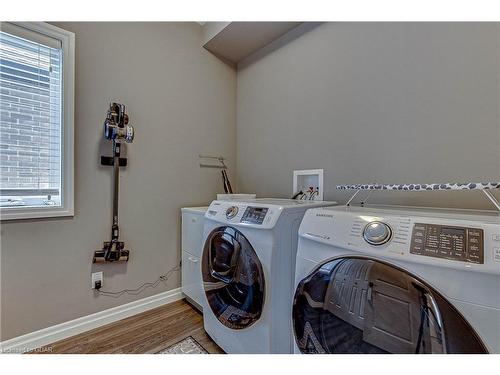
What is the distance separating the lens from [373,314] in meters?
0.74

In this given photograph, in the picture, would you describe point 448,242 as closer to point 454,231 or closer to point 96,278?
point 454,231

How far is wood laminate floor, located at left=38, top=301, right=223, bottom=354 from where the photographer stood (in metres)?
1.39

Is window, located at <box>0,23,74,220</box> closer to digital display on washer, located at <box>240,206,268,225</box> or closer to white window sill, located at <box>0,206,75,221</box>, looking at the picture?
white window sill, located at <box>0,206,75,221</box>

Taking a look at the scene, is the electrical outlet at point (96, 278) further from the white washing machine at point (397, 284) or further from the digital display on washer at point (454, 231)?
the digital display on washer at point (454, 231)

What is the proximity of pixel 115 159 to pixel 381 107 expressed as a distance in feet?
5.99

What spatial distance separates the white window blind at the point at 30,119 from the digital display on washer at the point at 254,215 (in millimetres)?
→ 1241

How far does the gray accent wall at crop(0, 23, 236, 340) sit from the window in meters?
0.07

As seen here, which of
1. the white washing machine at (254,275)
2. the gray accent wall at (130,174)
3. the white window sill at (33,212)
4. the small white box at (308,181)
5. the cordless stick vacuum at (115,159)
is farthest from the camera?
the small white box at (308,181)

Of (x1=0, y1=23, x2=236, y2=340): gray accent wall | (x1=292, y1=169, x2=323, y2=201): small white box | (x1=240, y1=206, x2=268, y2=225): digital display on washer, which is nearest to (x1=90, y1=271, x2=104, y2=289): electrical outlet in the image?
(x1=0, y1=23, x2=236, y2=340): gray accent wall

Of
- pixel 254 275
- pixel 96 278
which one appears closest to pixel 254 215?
pixel 254 275

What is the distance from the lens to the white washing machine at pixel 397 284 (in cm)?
60

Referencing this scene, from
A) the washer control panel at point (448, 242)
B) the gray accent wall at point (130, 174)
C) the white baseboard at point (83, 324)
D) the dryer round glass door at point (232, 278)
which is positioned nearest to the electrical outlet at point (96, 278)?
the gray accent wall at point (130, 174)
